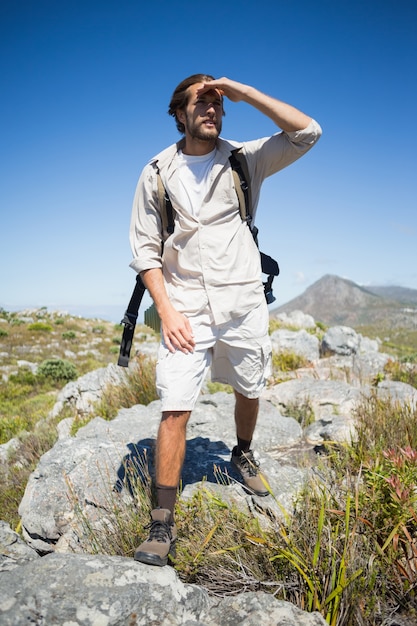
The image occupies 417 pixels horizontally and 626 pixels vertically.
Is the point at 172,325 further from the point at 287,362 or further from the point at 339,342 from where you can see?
the point at 339,342

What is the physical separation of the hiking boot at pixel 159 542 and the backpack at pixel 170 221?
3.57ft

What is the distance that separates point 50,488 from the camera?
356 centimetres

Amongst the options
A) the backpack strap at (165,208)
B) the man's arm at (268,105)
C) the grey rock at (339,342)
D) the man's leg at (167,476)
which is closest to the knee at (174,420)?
the man's leg at (167,476)

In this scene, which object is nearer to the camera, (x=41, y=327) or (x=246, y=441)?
(x=246, y=441)

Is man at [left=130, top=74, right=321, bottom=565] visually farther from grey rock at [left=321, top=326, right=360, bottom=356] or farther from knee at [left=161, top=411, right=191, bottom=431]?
grey rock at [left=321, top=326, right=360, bottom=356]

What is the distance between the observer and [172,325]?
105 inches

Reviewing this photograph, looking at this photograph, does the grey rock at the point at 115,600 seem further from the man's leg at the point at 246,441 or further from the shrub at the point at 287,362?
the shrub at the point at 287,362

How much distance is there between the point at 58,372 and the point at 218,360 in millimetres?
10856

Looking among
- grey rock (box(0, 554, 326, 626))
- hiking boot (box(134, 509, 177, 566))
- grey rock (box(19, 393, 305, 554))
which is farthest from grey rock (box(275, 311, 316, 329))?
grey rock (box(0, 554, 326, 626))

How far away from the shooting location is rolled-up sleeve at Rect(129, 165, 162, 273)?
288 cm

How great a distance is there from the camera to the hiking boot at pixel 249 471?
3.12m

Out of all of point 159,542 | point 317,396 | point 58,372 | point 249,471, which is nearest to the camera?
point 159,542

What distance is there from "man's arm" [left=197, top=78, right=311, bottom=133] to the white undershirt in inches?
16.0

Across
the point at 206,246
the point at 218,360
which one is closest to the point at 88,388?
the point at 218,360
